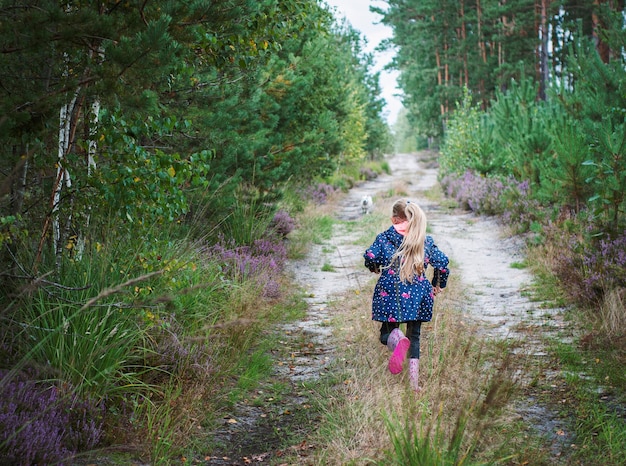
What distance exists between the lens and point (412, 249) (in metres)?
5.09

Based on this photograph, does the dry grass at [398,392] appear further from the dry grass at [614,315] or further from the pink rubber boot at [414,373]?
the dry grass at [614,315]

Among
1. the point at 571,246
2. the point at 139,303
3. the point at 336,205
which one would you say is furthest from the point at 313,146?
the point at 139,303

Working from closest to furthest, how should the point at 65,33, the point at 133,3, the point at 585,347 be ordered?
the point at 65,33 → the point at 133,3 → the point at 585,347

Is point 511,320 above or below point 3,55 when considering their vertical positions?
below

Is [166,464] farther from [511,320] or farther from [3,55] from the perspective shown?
[511,320]

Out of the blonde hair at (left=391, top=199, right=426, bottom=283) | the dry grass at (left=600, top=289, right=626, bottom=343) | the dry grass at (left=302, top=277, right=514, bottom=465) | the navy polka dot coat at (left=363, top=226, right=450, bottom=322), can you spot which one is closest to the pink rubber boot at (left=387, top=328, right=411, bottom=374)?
the dry grass at (left=302, top=277, right=514, bottom=465)

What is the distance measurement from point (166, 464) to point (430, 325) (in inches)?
146

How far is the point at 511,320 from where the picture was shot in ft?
22.8

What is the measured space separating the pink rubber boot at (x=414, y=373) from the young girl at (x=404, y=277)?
0.06 metres

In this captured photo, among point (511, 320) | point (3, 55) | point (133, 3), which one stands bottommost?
point (511, 320)

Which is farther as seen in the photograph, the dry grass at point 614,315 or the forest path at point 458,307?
the dry grass at point 614,315

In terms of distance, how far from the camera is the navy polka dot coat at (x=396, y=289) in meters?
5.05

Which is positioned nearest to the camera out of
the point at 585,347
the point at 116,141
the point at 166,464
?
the point at 166,464

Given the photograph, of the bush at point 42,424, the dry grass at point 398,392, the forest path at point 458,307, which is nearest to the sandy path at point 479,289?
the forest path at point 458,307
